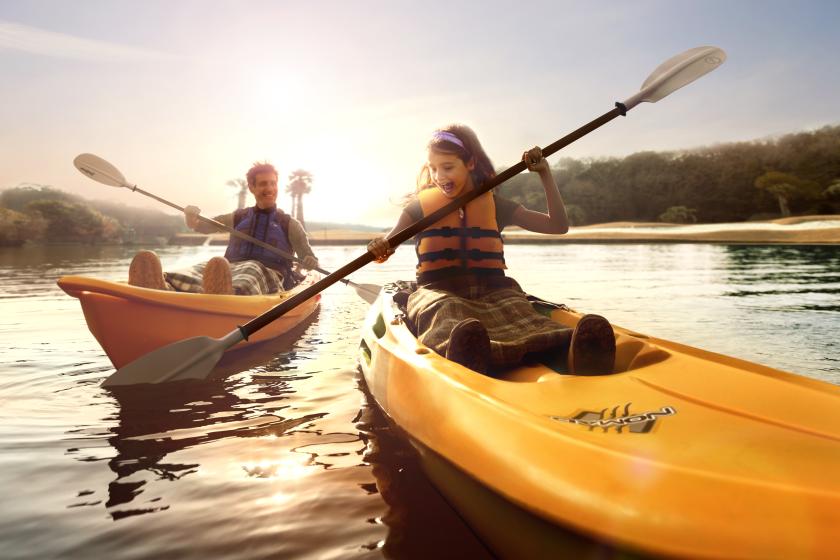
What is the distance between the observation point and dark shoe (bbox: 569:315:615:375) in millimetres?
2453

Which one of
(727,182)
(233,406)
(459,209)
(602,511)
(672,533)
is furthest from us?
(727,182)

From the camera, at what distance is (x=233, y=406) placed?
365 cm

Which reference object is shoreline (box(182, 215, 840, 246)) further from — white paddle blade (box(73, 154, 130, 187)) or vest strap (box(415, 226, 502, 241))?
vest strap (box(415, 226, 502, 241))

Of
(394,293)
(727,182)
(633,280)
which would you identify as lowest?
(633,280)

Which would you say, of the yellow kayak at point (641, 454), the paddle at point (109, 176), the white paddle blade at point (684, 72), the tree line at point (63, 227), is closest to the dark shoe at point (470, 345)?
the yellow kayak at point (641, 454)

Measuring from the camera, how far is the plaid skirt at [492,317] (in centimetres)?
268

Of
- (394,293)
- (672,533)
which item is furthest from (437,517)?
(394,293)

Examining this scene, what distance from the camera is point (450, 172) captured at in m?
3.45

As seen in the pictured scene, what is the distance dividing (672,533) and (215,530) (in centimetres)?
159

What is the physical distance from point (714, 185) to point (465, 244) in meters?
46.0

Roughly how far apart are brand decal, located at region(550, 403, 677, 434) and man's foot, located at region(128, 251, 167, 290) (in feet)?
12.1

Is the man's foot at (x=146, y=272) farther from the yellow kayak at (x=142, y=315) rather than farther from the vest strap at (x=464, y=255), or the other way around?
the vest strap at (x=464, y=255)

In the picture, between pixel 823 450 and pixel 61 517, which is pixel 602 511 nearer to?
pixel 823 450

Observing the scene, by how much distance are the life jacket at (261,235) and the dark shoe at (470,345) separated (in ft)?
13.7
